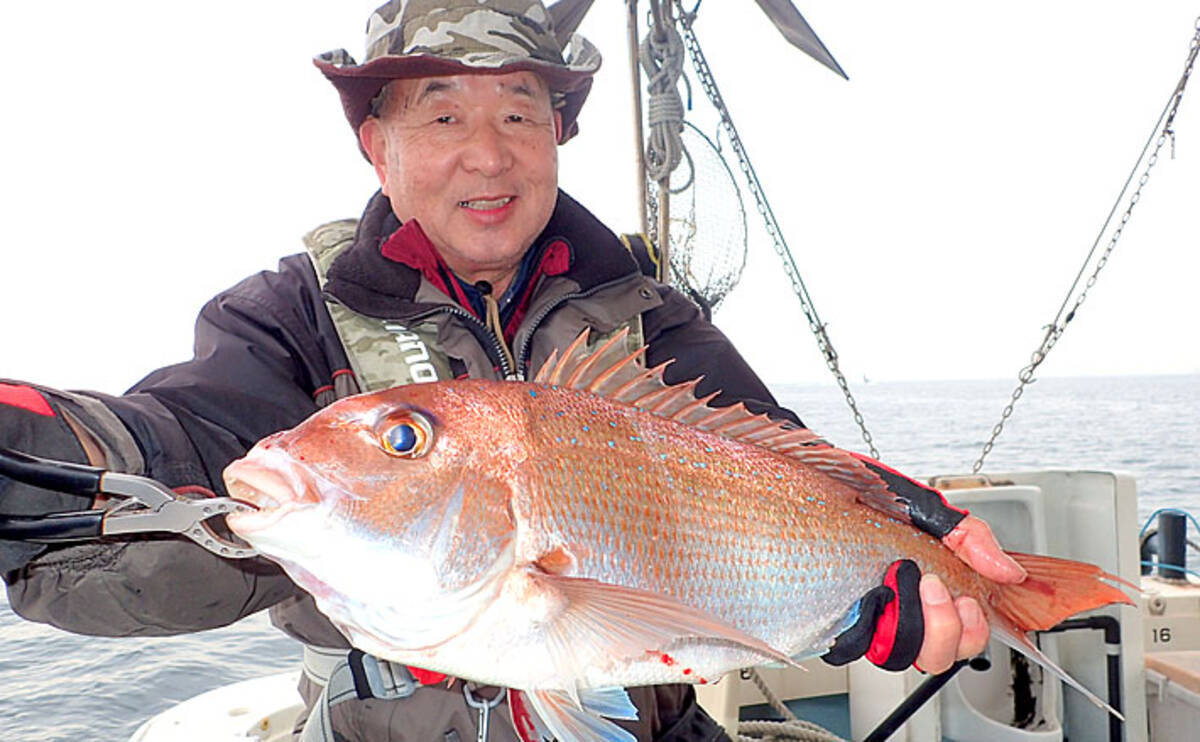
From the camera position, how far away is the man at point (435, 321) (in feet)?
5.75

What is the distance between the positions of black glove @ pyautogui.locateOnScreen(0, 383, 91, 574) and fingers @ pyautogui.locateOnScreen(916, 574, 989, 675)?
5.02 feet

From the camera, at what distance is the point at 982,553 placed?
6.28 ft

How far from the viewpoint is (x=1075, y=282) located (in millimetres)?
5133

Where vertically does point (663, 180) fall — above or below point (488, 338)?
above

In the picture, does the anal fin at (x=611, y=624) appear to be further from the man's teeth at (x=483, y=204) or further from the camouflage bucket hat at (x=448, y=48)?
the camouflage bucket hat at (x=448, y=48)

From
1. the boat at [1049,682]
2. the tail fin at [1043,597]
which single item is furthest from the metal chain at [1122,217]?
the tail fin at [1043,597]

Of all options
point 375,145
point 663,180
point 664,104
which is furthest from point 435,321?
point 664,104

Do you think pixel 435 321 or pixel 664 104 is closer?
pixel 435 321

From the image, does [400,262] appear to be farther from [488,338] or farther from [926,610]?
[926,610]

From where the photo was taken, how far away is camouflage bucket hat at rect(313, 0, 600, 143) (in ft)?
7.38

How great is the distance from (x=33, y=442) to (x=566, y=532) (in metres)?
0.78

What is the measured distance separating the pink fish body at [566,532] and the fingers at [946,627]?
0.12 m

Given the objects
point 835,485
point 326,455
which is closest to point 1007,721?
point 835,485

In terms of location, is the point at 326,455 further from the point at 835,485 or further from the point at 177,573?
the point at 835,485
